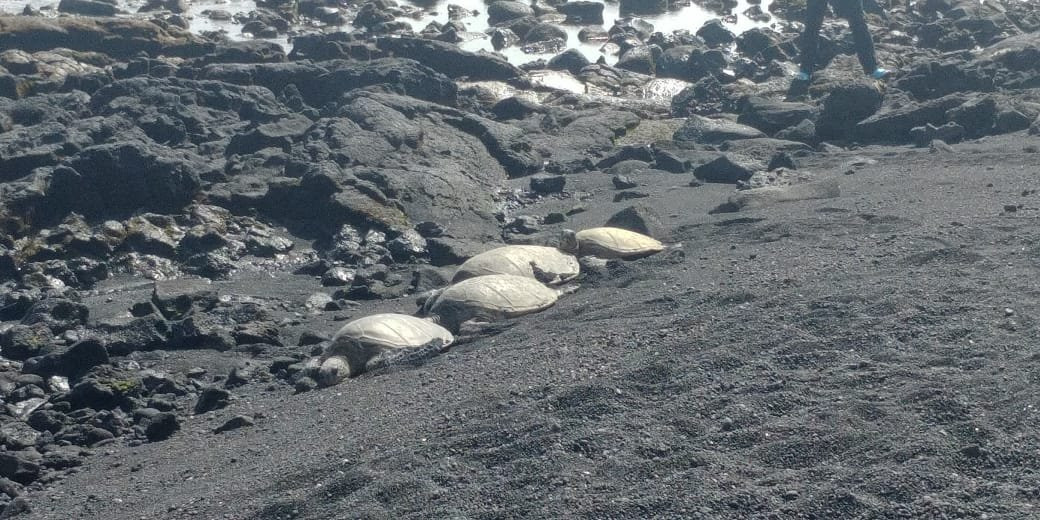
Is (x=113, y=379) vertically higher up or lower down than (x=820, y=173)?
lower down

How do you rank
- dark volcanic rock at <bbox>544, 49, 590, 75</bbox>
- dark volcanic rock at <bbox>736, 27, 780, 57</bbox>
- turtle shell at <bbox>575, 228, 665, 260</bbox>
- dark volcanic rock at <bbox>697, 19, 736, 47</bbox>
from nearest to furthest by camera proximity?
1. turtle shell at <bbox>575, 228, 665, 260</bbox>
2. dark volcanic rock at <bbox>544, 49, 590, 75</bbox>
3. dark volcanic rock at <bbox>736, 27, 780, 57</bbox>
4. dark volcanic rock at <bbox>697, 19, 736, 47</bbox>

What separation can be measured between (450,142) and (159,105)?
13.4ft

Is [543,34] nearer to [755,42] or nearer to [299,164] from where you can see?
[755,42]

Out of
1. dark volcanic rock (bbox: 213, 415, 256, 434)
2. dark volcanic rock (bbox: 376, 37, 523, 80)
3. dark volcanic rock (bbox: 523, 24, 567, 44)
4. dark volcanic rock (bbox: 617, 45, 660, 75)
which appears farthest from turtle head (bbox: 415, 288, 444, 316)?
dark volcanic rock (bbox: 523, 24, 567, 44)

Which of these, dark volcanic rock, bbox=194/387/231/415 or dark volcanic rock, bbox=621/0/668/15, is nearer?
dark volcanic rock, bbox=194/387/231/415

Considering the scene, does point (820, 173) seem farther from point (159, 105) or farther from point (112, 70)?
point (112, 70)

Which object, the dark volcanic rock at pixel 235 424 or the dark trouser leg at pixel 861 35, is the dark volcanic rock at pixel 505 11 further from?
the dark volcanic rock at pixel 235 424

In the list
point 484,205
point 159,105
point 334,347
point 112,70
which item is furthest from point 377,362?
point 112,70

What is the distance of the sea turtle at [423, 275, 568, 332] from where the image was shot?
902 cm

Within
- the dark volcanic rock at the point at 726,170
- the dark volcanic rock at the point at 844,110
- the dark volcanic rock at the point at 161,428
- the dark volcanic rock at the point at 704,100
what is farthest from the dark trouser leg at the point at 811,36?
the dark volcanic rock at the point at 161,428

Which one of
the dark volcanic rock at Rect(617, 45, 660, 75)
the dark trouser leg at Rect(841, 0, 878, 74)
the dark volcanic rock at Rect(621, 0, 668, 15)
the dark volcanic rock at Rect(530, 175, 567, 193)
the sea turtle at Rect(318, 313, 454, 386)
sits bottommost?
the dark volcanic rock at Rect(530, 175, 567, 193)

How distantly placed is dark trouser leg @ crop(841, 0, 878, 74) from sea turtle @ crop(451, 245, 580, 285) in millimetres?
10716

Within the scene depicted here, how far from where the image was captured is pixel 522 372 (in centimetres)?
744

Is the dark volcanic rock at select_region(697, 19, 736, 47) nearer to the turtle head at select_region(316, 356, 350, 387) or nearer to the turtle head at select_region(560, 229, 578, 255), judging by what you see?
the turtle head at select_region(560, 229, 578, 255)
